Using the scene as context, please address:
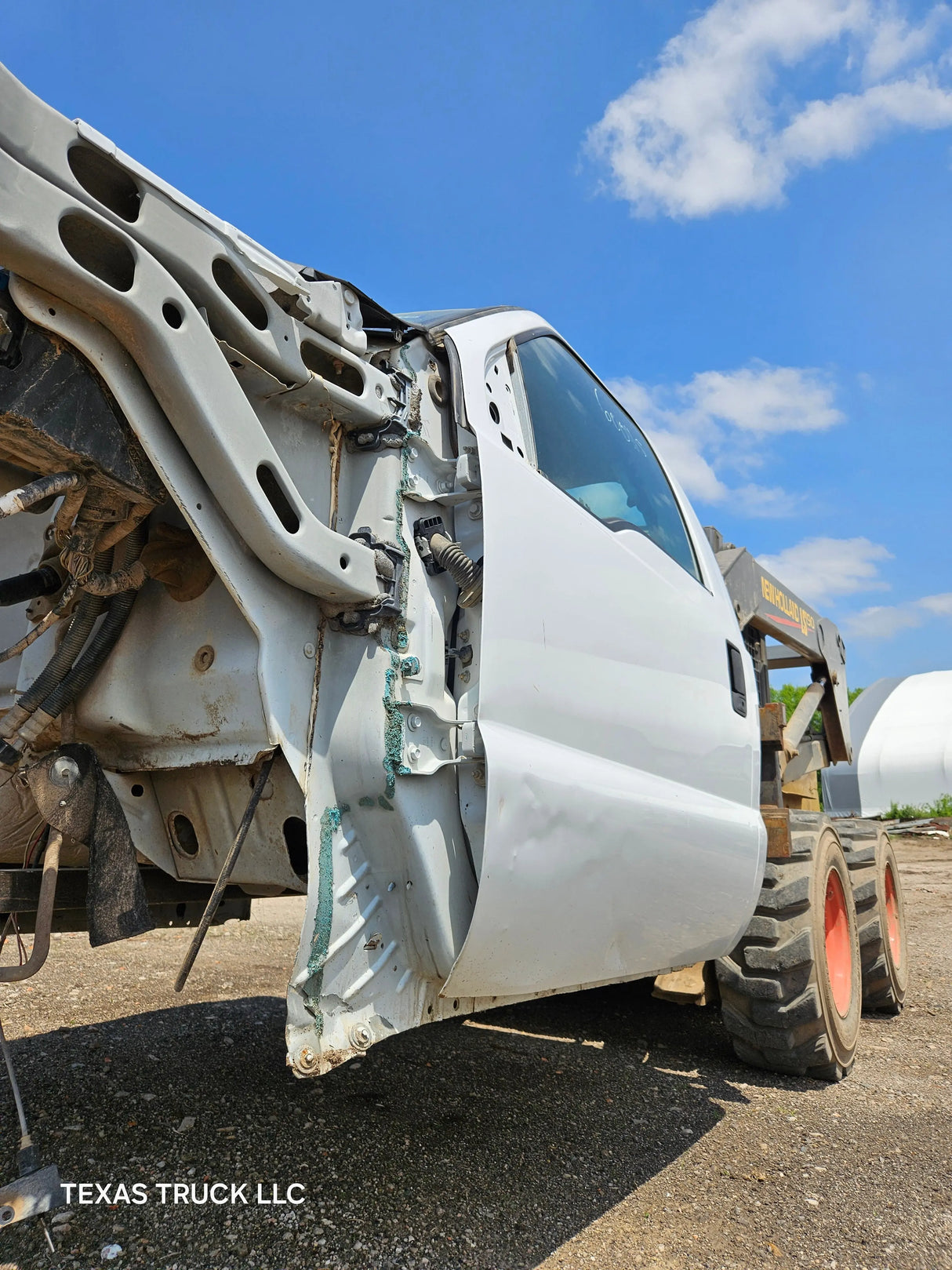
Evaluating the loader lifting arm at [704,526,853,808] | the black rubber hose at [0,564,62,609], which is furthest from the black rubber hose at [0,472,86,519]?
the loader lifting arm at [704,526,853,808]

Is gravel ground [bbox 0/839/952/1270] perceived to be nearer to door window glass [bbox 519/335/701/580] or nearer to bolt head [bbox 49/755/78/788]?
bolt head [bbox 49/755/78/788]

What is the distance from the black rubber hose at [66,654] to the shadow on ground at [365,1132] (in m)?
1.31

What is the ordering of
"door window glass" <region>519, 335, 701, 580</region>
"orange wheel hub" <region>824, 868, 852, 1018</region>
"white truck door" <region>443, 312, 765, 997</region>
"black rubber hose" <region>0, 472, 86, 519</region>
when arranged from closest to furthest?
1. "black rubber hose" <region>0, 472, 86, 519</region>
2. "white truck door" <region>443, 312, 765, 997</region>
3. "door window glass" <region>519, 335, 701, 580</region>
4. "orange wheel hub" <region>824, 868, 852, 1018</region>

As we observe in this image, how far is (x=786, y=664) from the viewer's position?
727cm

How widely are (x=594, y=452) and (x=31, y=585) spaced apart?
1.72 m

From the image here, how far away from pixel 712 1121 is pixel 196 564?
9.22 ft

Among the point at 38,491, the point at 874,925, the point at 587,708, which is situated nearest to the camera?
the point at 38,491

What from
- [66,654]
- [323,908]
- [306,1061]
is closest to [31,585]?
[66,654]

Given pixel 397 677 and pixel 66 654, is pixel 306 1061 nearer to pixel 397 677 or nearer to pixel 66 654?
pixel 397 677

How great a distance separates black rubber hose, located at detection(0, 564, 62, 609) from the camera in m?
2.36

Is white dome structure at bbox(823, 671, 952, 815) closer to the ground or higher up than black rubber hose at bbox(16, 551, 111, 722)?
higher up

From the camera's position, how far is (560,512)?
8.23 ft

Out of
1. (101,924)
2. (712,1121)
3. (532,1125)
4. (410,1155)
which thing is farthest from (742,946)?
(101,924)

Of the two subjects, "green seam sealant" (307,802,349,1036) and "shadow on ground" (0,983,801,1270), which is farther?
"shadow on ground" (0,983,801,1270)
